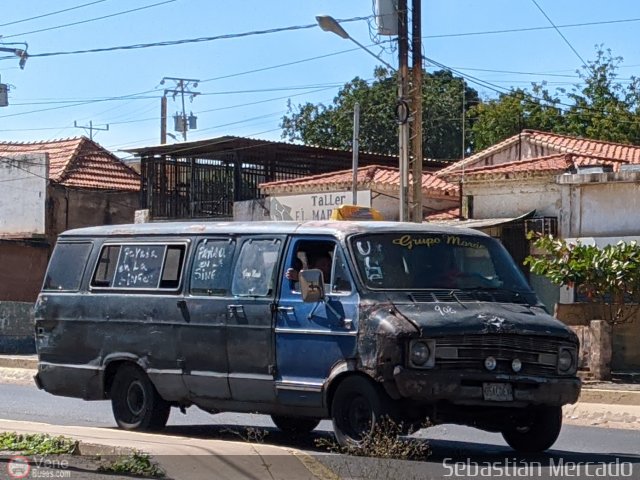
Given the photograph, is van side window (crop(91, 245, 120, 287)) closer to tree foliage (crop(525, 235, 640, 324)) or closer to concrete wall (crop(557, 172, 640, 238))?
tree foliage (crop(525, 235, 640, 324))

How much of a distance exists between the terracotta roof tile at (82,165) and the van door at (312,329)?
29402 millimetres

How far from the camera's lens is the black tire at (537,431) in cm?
1071

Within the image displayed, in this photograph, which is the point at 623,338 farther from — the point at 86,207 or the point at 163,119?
the point at 163,119

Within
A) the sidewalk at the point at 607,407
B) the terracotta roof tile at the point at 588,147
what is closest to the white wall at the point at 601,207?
the terracotta roof tile at the point at 588,147

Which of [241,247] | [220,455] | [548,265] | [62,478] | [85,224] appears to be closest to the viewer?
Answer: [62,478]

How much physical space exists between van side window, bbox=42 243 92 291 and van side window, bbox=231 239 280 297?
2.49m

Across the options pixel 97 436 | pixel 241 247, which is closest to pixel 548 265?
pixel 241 247

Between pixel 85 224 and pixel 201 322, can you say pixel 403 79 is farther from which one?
pixel 85 224

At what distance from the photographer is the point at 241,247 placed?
11.7 m

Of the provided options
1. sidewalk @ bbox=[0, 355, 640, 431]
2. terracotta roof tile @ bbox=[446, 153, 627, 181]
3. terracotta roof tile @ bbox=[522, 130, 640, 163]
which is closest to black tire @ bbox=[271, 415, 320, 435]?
sidewalk @ bbox=[0, 355, 640, 431]

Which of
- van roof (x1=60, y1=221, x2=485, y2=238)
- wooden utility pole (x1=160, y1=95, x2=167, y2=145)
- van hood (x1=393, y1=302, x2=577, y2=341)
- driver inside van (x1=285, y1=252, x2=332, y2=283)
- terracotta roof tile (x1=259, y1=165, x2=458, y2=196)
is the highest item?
wooden utility pole (x1=160, y1=95, x2=167, y2=145)

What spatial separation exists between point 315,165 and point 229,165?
3.13 meters

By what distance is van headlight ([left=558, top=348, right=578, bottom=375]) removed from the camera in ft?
34.1

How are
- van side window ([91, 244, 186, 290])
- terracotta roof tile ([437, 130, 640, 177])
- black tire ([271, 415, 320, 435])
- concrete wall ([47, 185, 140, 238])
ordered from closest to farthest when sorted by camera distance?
van side window ([91, 244, 186, 290]), black tire ([271, 415, 320, 435]), terracotta roof tile ([437, 130, 640, 177]), concrete wall ([47, 185, 140, 238])
